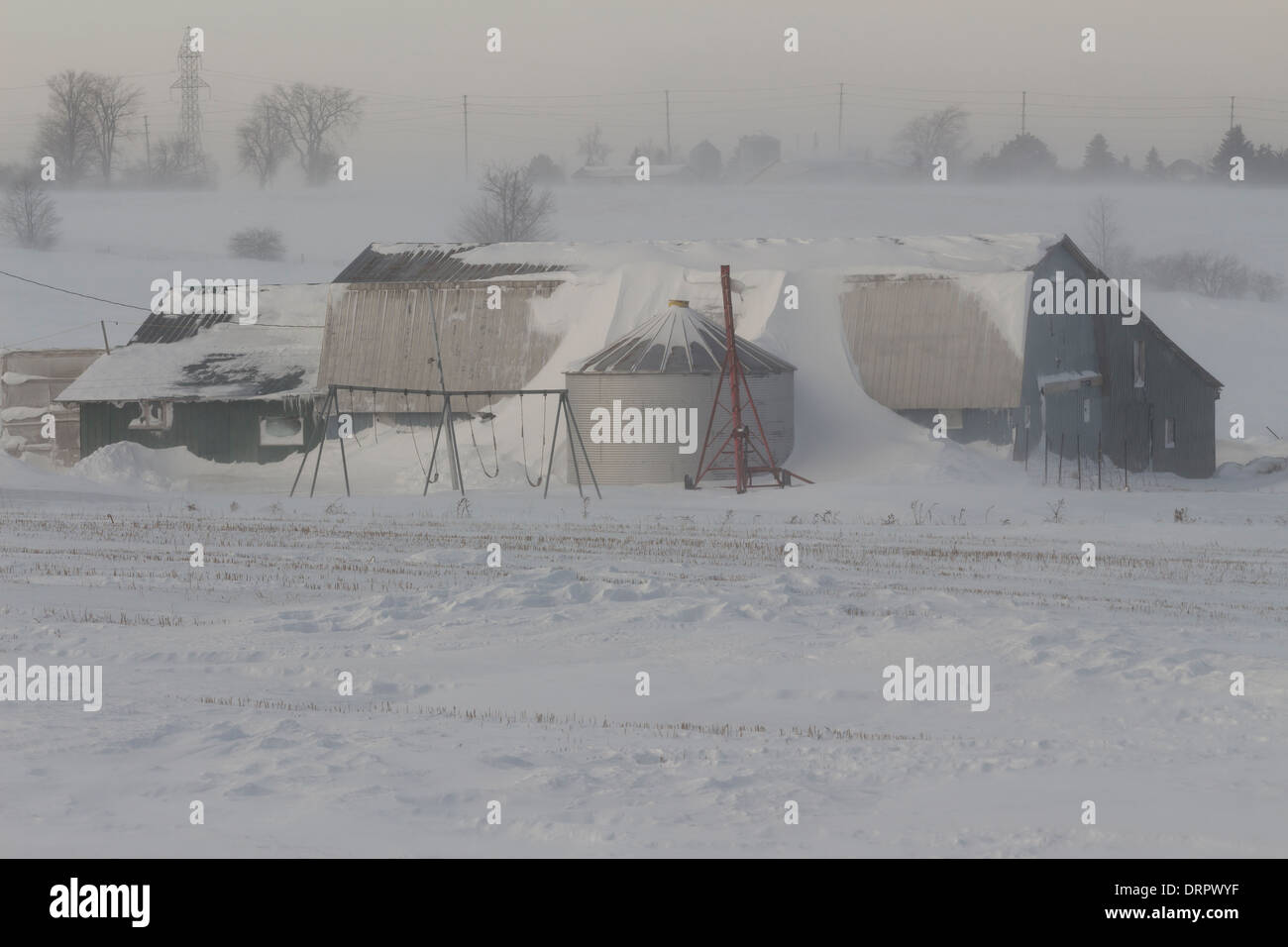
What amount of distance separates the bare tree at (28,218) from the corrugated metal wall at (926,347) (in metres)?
82.4

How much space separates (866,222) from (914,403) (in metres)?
79.8

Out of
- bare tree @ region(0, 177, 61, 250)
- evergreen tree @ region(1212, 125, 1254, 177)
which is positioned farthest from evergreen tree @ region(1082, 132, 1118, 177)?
bare tree @ region(0, 177, 61, 250)

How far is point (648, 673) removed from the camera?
13.4 m

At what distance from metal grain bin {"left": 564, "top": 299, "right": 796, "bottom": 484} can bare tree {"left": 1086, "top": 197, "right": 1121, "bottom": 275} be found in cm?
7978

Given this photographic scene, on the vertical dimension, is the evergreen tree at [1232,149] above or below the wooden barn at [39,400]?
above

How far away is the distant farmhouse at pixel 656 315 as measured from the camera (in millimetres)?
42281

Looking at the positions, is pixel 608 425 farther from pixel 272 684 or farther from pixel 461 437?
pixel 272 684

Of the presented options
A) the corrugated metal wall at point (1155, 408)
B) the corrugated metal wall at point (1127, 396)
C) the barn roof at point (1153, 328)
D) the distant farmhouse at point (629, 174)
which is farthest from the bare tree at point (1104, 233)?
the corrugated metal wall at point (1127, 396)

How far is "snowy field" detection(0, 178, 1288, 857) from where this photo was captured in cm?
870

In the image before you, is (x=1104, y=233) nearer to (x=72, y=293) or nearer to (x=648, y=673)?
(x=72, y=293)

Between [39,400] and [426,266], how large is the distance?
13.4 meters

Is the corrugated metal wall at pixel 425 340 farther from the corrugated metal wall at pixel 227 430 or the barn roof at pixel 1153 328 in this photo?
the barn roof at pixel 1153 328

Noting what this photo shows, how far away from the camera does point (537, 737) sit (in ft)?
35.6

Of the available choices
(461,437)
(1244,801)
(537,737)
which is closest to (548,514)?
(461,437)
